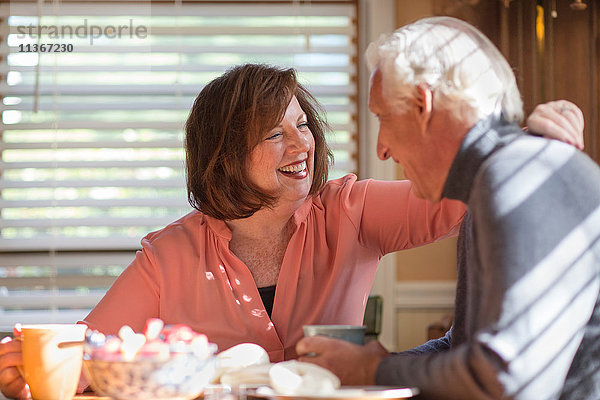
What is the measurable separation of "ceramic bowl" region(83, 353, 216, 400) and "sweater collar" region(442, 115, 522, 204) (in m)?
0.45

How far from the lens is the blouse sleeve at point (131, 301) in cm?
162

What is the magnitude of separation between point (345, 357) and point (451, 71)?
45cm

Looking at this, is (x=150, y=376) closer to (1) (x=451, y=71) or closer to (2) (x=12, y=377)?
(2) (x=12, y=377)

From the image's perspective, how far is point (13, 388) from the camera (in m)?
1.29

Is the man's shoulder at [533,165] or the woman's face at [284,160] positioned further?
the woman's face at [284,160]

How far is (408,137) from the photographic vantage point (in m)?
1.14

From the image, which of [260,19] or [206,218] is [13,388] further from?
[260,19]

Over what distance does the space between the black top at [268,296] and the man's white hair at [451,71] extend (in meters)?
0.72

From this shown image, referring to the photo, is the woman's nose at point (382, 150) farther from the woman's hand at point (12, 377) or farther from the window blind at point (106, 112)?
the window blind at point (106, 112)

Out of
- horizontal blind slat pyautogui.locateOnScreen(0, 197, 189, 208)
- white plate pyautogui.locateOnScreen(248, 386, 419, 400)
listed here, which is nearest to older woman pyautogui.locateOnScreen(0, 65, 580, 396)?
white plate pyautogui.locateOnScreen(248, 386, 419, 400)

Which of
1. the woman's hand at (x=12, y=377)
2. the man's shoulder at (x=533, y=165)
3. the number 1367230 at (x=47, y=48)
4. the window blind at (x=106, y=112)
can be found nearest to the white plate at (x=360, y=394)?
the man's shoulder at (x=533, y=165)

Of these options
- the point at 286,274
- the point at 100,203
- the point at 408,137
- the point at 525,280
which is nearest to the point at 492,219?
the point at 525,280

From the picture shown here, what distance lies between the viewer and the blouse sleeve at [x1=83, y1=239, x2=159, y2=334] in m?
1.62

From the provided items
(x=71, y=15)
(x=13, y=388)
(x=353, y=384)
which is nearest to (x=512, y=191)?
(x=353, y=384)
